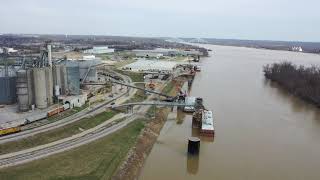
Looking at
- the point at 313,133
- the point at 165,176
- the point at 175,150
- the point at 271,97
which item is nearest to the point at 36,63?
the point at 175,150

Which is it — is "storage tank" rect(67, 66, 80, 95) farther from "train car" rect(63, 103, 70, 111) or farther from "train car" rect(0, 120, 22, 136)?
"train car" rect(0, 120, 22, 136)

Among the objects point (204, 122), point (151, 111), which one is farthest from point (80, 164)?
point (151, 111)

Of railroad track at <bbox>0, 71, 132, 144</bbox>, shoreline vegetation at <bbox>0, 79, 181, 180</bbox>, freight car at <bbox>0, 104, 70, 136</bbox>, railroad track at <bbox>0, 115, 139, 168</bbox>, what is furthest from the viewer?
freight car at <bbox>0, 104, 70, 136</bbox>

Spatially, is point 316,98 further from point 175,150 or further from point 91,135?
point 91,135

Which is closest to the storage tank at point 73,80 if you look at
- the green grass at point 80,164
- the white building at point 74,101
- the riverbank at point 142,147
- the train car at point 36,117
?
the white building at point 74,101

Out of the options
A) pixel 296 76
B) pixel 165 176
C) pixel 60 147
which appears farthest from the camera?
pixel 296 76

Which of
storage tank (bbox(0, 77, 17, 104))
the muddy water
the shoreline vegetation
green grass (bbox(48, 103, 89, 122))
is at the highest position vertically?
storage tank (bbox(0, 77, 17, 104))

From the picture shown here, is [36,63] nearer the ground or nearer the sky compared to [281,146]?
nearer the sky

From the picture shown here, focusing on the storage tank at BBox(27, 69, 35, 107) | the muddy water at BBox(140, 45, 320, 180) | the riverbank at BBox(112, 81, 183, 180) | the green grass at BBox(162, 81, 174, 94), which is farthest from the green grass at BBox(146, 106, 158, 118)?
the green grass at BBox(162, 81, 174, 94)
